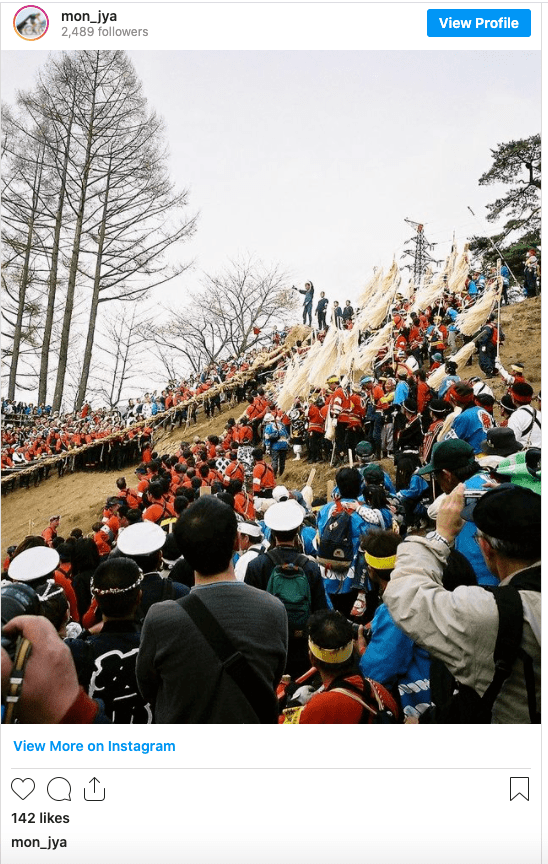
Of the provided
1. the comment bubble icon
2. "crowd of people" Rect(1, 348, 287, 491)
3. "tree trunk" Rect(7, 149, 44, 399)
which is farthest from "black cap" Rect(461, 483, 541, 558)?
"tree trunk" Rect(7, 149, 44, 399)

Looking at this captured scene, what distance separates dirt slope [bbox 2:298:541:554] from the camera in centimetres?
1230

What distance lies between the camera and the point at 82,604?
433 centimetres

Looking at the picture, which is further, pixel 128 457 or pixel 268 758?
pixel 128 457

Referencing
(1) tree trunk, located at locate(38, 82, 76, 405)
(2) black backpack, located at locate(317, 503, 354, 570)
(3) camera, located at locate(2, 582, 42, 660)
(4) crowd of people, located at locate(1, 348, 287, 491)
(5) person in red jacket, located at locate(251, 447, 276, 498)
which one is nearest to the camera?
(3) camera, located at locate(2, 582, 42, 660)

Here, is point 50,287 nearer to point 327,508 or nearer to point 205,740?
point 327,508

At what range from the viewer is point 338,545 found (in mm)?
3811

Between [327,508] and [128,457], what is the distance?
15700 millimetres

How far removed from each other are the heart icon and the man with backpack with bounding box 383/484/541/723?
1605 mm

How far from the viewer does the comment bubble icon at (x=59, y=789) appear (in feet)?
6.93

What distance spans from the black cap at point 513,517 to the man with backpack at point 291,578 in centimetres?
161
